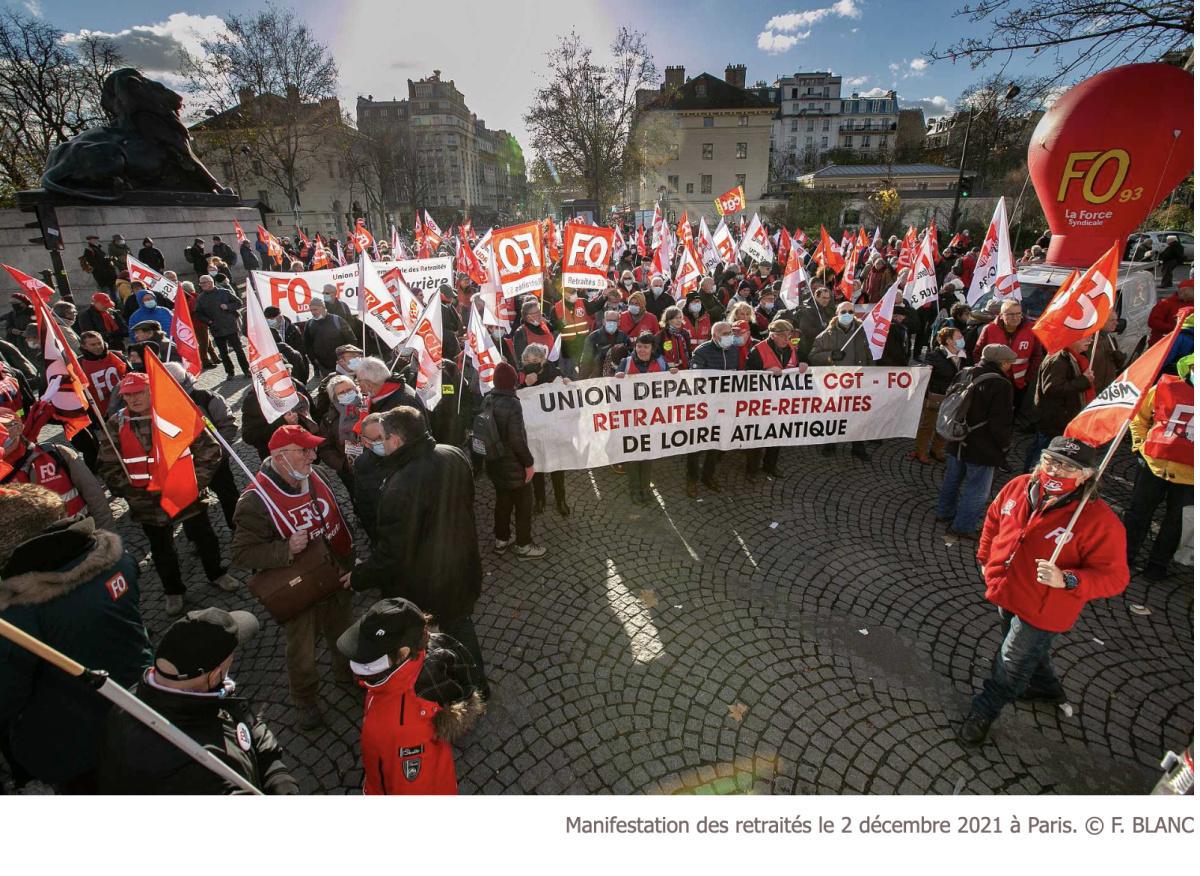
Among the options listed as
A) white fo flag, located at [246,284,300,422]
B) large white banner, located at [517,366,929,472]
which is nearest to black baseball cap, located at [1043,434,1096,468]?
large white banner, located at [517,366,929,472]

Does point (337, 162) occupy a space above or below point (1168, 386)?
above

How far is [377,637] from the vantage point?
235 cm

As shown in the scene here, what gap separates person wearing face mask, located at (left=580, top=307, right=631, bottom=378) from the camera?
25.7ft

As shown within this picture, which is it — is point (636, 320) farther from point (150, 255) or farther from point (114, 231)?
point (114, 231)

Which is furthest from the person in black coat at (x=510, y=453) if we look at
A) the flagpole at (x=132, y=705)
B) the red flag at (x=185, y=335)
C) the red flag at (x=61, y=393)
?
the red flag at (x=61, y=393)

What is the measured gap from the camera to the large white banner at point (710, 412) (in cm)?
592

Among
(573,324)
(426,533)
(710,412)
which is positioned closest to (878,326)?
(710,412)

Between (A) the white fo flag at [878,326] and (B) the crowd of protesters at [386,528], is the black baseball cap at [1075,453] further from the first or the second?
(A) the white fo flag at [878,326]

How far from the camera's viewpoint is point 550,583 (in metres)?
5.17

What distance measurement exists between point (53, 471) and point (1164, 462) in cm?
853

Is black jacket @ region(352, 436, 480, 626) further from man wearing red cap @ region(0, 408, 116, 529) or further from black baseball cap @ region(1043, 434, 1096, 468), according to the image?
black baseball cap @ region(1043, 434, 1096, 468)
